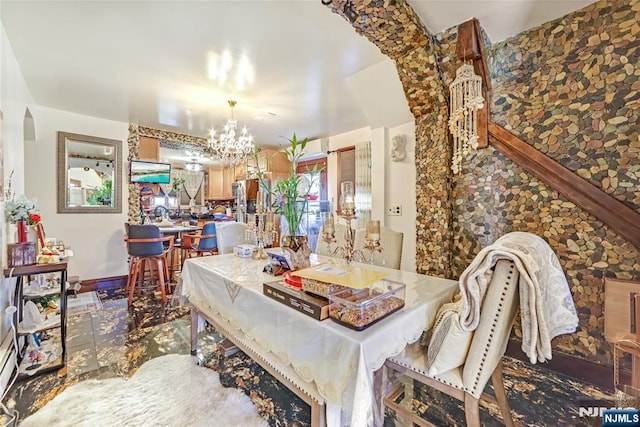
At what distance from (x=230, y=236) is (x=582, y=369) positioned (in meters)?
3.01

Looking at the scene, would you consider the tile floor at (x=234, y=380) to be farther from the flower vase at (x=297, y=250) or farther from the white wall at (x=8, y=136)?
the flower vase at (x=297, y=250)

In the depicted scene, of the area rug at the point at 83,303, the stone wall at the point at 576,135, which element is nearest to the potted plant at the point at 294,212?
the stone wall at the point at 576,135

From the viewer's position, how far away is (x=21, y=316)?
2174 millimetres

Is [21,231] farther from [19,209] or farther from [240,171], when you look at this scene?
[240,171]

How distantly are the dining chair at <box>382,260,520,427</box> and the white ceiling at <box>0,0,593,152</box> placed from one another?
5.90ft

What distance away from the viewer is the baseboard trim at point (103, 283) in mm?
3859

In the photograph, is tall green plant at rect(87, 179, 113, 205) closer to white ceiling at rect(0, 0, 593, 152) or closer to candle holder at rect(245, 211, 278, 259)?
white ceiling at rect(0, 0, 593, 152)

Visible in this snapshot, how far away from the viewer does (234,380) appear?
187 centimetres

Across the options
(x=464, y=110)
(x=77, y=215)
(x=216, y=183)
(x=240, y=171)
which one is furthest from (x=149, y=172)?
(x=464, y=110)

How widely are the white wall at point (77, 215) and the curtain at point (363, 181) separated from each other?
367cm

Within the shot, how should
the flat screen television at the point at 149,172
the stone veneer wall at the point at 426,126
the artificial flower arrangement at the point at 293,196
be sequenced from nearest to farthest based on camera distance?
the artificial flower arrangement at the point at 293,196, the stone veneer wall at the point at 426,126, the flat screen television at the point at 149,172

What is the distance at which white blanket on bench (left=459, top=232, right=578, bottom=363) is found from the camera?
1.02 meters

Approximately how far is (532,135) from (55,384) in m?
3.92

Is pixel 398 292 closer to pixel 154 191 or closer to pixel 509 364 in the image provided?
pixel 509 364
